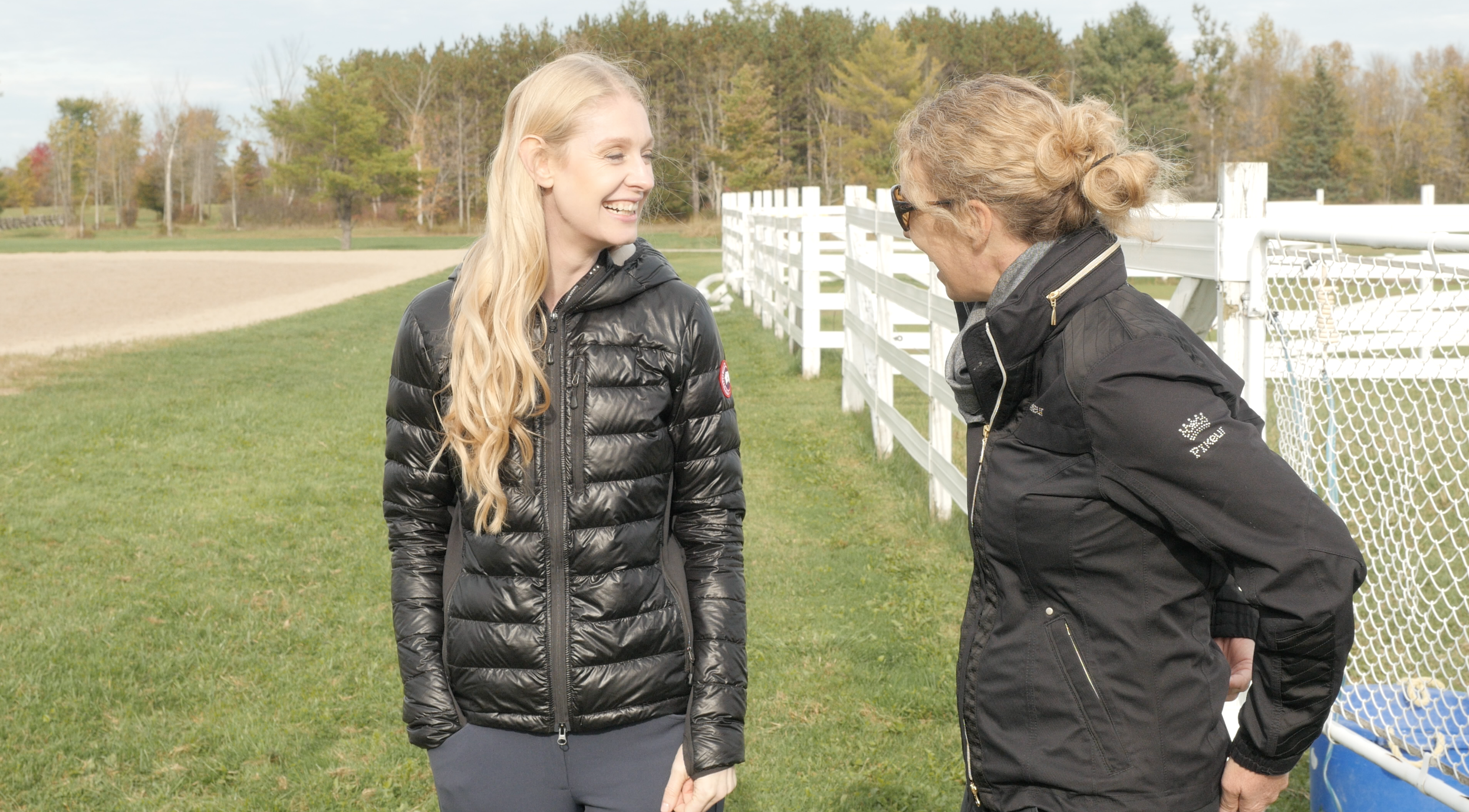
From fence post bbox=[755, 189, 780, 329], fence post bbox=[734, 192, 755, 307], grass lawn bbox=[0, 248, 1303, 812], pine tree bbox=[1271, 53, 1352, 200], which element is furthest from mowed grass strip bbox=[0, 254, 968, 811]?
pine tree bbox=[1271, 53, 1352, 200]

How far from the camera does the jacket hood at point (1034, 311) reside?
170 cm

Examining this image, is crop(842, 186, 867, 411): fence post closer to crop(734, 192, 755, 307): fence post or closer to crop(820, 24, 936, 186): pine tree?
crop(734, 192, 755, 307): fence post

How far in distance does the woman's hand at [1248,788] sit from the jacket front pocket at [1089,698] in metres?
0.17

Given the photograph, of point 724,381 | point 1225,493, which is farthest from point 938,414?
point 1225,493

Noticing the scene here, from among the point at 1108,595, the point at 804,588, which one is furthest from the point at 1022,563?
the point at 804,588

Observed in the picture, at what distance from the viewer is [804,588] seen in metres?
5.62

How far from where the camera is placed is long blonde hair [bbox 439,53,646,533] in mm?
2043

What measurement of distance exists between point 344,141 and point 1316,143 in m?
47.6

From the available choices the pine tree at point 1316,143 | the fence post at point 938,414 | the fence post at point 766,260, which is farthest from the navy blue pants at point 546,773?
the pine tree at point 1316,143

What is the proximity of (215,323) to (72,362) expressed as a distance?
5.17m

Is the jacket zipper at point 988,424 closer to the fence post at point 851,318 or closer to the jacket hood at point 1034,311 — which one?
the jacket hood at point 1034,311

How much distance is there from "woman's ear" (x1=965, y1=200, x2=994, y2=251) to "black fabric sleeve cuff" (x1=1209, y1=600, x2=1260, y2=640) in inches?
26.5

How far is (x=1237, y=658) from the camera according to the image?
1.91m

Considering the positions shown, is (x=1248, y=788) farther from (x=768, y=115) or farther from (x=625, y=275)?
(x=768, y=115)
